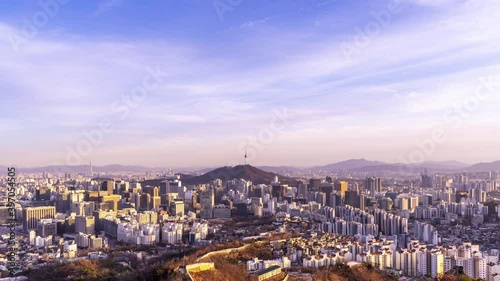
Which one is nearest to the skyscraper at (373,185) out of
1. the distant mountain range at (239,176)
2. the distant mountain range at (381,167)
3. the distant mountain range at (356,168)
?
the distant mountain range at (239,176)

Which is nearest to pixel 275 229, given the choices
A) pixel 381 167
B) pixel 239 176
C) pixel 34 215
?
pixel 34 215

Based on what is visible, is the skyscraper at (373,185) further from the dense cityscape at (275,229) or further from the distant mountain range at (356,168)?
the distant mountain range at (356,168)

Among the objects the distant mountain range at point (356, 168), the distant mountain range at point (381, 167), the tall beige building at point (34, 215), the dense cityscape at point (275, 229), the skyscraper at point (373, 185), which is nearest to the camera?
the dense cityscape at point (275, 229)

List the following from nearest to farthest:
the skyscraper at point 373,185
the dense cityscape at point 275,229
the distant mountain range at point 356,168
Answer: the dense cityscape at point 275,229 < the skyscraper at point 373,185 < the distant mountain range at point 356,168

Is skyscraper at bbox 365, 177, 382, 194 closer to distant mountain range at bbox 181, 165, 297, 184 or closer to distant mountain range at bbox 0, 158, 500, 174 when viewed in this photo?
distant mountain range at bbox 181, 165, 297, 184

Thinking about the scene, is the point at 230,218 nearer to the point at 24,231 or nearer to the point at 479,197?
the point at 24,231

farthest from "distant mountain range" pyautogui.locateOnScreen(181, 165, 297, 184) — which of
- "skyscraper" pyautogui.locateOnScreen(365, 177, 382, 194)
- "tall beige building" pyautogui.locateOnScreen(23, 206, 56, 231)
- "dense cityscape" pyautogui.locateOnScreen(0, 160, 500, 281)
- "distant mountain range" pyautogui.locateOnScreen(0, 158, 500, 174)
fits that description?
"tall beige building" pyautogui.locateOnScreen(23, 206, 56, 231)

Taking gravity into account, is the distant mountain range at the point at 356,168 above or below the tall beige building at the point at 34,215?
above

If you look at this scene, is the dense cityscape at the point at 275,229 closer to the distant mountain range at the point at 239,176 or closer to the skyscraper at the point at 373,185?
the skyscraper at the point at 373,185

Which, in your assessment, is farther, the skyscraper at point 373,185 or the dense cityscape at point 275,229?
the skyscraper at point 373,185

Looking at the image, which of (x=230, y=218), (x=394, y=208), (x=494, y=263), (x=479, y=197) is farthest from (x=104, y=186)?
(x=494, y=263)
